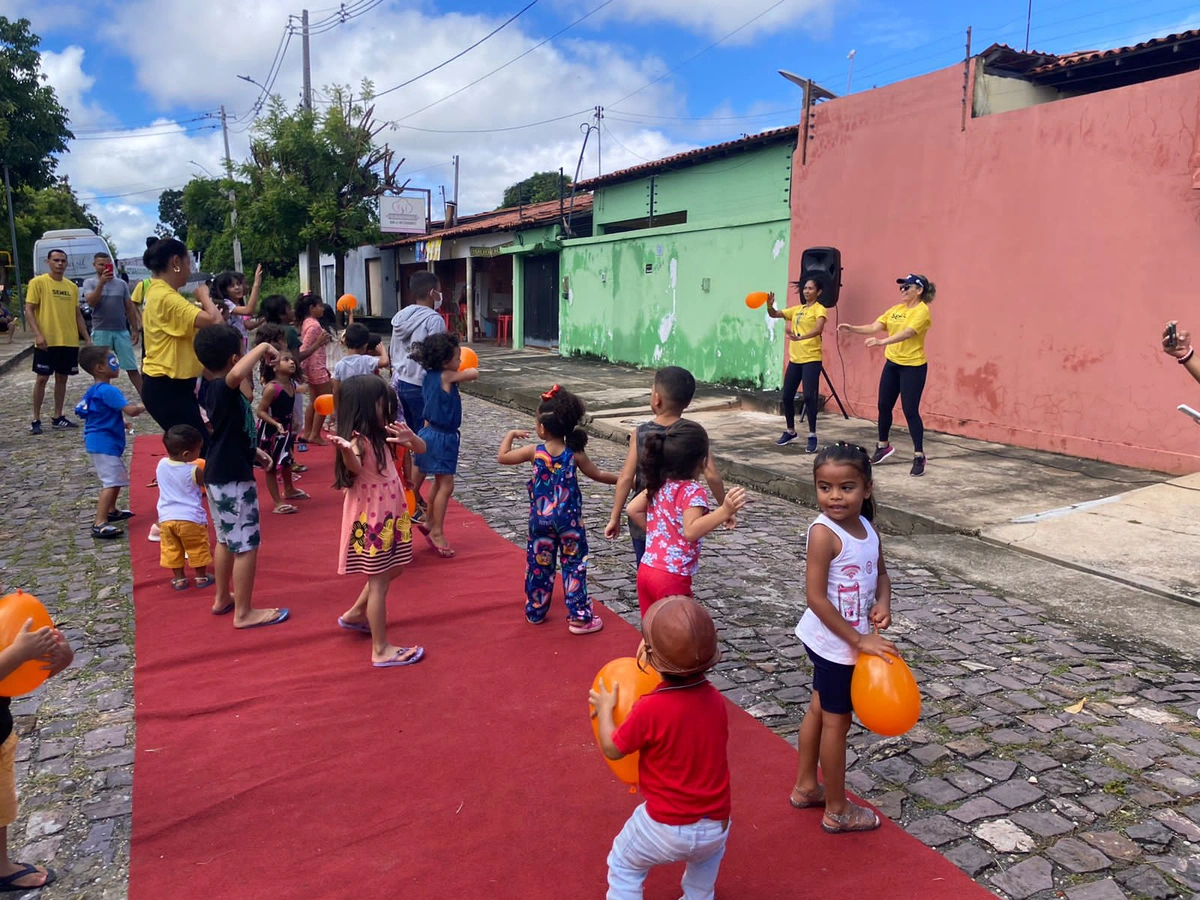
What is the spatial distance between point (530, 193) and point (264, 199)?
3057 cm

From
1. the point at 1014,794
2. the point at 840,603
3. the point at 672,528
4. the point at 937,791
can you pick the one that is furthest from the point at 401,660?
the point at 1014,794

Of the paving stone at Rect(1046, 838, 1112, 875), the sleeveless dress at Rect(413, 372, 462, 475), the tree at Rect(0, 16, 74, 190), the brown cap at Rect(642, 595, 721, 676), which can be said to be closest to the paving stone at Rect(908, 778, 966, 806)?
the paving stone at Rect(1046, 838, 1112, 875)

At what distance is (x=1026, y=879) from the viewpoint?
269cm

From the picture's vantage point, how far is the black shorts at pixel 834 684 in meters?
2.81

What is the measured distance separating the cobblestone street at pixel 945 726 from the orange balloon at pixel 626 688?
2.59 ft

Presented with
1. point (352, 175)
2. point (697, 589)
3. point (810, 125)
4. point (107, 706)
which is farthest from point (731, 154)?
point (352, 175)

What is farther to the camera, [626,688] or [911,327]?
[911,327]

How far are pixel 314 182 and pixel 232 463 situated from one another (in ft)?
79.4

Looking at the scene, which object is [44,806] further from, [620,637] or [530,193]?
[530,193]

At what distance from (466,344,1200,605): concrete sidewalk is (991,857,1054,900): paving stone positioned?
300cm

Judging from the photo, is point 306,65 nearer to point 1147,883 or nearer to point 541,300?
point 541,300

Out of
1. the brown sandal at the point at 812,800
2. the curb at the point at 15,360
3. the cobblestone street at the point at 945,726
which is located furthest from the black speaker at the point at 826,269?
the curb at the point at 15,360

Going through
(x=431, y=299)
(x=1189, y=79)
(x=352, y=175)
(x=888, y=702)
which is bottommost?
(x=888, y=702)

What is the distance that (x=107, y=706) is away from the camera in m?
3.80
